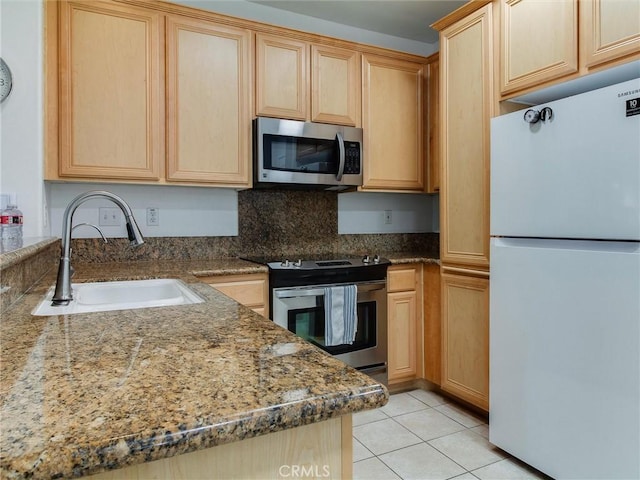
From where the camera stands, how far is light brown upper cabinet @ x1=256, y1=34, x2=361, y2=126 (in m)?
2.59

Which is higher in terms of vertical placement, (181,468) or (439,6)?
(439,6)

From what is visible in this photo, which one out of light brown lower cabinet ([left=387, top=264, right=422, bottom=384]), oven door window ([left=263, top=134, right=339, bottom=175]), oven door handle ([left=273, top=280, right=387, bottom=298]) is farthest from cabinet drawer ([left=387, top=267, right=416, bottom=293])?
oven door window ([left=263, top=134, right=339, bottom=175])

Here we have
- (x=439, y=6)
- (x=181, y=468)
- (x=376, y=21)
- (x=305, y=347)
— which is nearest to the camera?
(x=181, y=468)

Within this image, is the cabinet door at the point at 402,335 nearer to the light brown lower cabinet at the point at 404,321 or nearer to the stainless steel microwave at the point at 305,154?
the light brown lower cabinet at the point at 404,321

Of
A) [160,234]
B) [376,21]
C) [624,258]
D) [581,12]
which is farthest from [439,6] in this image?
[160,234]

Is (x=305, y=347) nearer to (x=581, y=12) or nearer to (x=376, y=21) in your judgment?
(x=581, y=12)

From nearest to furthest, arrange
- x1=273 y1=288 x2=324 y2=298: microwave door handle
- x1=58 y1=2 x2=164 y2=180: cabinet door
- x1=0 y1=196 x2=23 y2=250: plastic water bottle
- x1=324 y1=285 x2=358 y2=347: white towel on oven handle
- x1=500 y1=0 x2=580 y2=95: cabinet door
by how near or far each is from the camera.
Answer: x1=0 y1=196 x2=23 y2=250: plastic water bottle, x1=500 y1=0 x2=580 y2=95: cabinet door, x1=58 y1=2 x2=164 y2=180: cabinet door, x1=273 y1=288 x2=324 y2=298: microwave door handle, x1=324 y1=285 x2=358 y2=347: white towel on oven handle

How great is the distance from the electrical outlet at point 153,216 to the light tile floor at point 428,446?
5.52 ft

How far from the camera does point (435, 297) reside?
2705 millimetres

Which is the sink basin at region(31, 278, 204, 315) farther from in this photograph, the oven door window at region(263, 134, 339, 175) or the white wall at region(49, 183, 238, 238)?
the oven door window at region(263, 134, 339, 175)

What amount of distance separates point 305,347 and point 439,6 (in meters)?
2.95

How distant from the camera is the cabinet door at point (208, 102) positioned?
2.38 metres

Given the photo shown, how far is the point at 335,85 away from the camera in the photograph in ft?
9.12

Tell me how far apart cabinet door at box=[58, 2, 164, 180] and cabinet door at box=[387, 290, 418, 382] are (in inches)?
65.2
